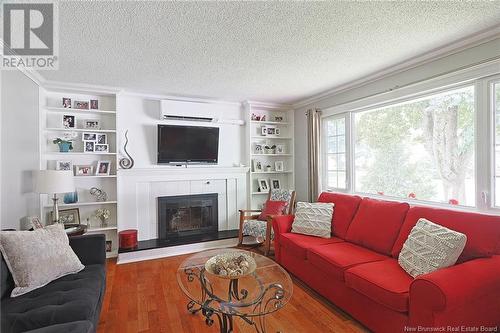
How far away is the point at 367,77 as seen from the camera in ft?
10.6

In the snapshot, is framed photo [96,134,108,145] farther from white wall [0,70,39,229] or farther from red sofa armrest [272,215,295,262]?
red sofa armrest [272,215,295,262]

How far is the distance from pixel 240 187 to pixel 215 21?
9.92 ft

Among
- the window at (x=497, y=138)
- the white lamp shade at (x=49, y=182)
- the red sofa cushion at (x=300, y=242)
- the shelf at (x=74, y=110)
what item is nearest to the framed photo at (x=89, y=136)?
the shelf at (x=74, y=110)

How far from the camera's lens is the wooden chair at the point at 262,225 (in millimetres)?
3555

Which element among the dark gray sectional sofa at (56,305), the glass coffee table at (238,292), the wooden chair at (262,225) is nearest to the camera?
the dark gray sectional sofa at (56,305)

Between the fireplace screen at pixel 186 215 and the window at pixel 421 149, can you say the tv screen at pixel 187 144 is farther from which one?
the window at pixel 421 149

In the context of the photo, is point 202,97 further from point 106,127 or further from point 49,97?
point 49,97

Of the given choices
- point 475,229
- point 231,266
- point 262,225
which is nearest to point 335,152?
point 262,225

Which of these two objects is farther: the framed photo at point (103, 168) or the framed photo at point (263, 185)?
the framed photo at point (263, 185)

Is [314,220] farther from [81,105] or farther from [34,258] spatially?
[81,105]

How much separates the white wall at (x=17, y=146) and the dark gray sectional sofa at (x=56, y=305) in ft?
3.15

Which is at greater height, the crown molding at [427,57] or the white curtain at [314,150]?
the crown molding at [427,57]

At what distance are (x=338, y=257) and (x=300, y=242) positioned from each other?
1.76 ft

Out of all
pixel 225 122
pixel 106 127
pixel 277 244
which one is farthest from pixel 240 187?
pixel 106 127
